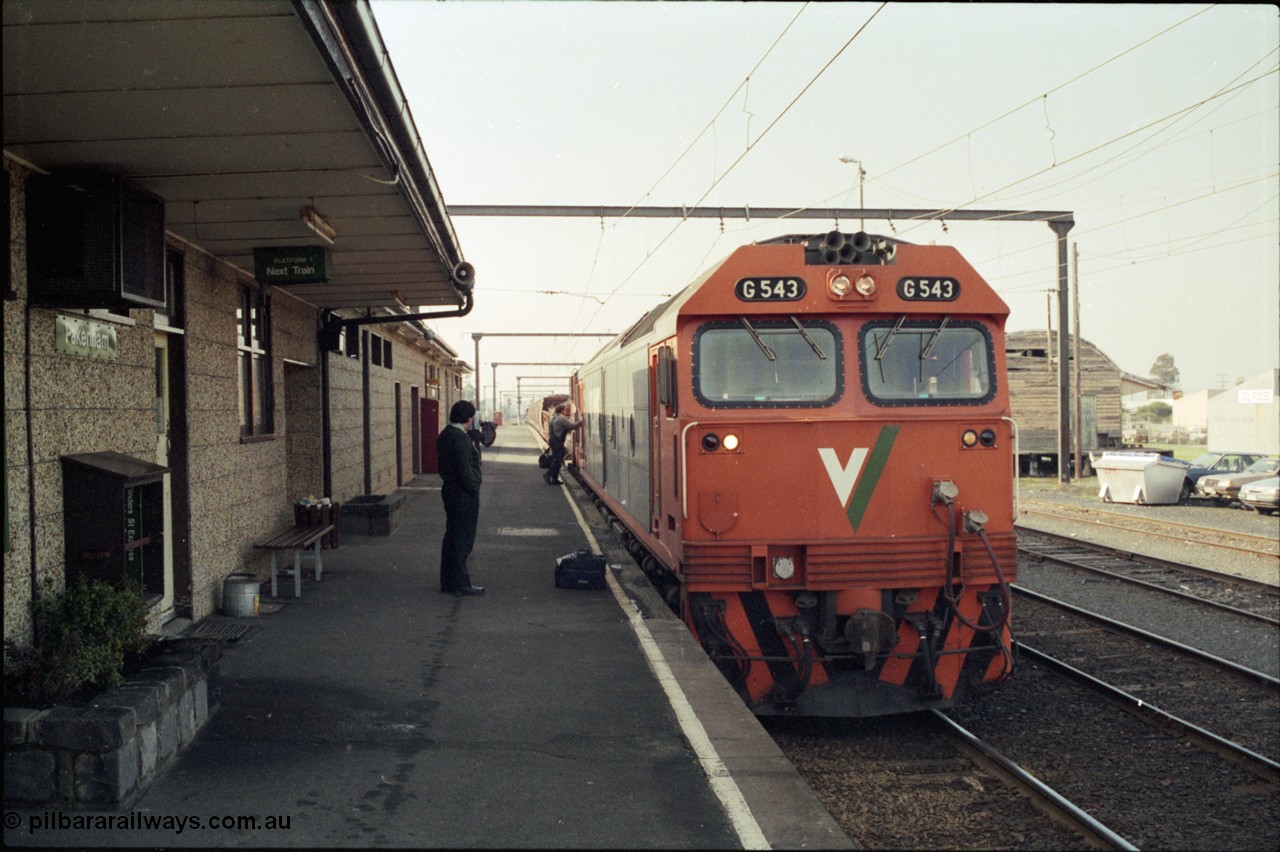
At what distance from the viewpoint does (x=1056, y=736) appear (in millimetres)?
6926

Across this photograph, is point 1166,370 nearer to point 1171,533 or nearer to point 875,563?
point 1171,533

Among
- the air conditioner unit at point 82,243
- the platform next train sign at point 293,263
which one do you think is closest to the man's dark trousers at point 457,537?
the platform next train sign at point 293,263

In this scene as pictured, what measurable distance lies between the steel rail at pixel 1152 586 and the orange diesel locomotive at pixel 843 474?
518 centimetres

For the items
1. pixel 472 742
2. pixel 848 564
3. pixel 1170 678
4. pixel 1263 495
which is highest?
pixel 848 564

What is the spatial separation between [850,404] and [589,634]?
2.59 m

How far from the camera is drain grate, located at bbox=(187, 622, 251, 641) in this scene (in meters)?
7.31

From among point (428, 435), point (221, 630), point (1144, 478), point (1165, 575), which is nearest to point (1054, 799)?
point (221, 630)

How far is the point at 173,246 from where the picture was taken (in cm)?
739

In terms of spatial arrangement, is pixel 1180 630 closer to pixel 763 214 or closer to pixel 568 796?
pixel 568 796

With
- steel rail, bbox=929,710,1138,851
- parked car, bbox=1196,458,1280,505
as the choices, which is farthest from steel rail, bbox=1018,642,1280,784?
parked car, bbox=1196,458,1280,505

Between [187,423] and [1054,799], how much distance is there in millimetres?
6272

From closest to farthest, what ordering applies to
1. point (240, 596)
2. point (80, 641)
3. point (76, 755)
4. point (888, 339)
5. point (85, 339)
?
point (76, 755)
point (80, 641)
point (85, 339)
point (888, 339)
point (240, 596)

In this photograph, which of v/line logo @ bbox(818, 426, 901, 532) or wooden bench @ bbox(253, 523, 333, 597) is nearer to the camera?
v/line logo @ bbox(818, 426, 901, 532)

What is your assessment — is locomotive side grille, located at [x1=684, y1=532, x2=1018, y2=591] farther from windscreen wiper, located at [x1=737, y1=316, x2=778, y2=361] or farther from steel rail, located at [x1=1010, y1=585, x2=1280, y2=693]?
steel rail, located at [x1=1010, y1=585, x2=1280, y2=693]
